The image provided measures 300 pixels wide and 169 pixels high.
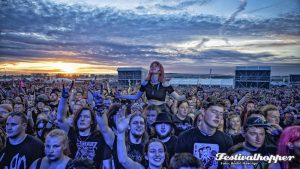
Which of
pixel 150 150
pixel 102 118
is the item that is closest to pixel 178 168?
pixel 150 150

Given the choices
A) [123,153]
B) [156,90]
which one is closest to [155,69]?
[156,90]

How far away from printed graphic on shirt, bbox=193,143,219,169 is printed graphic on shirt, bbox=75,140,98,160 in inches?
62.2

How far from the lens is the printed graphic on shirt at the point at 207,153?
10.3 ft

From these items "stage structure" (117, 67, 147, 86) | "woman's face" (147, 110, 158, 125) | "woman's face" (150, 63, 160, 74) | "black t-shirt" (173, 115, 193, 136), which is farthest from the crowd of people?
"stage structure" (117, 67, 147, 86)

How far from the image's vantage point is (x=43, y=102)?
7379 millimetres

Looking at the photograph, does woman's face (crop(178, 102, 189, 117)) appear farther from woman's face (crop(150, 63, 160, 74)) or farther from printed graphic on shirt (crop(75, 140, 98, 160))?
printed graphic on shirt (crop(75, 140, 98, 160))

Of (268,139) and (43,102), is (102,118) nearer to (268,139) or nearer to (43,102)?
(268,139)

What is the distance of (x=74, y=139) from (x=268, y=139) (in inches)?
120

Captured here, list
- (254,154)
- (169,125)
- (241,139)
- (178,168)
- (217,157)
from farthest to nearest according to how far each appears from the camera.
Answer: (169,125) → (241,139) → (217,157) → (254,154) → (178,168)

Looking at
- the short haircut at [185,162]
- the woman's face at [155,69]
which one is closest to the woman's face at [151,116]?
the woman's face at [155,69]

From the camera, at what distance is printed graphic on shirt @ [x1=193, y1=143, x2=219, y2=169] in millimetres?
3143

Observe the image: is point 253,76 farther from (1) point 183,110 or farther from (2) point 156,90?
(2) point 156,90

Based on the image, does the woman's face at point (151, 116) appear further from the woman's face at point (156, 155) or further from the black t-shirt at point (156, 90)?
the woman's face at point (156, 155)

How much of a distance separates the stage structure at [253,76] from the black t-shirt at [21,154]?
44.2 m
